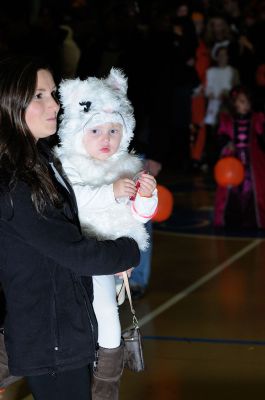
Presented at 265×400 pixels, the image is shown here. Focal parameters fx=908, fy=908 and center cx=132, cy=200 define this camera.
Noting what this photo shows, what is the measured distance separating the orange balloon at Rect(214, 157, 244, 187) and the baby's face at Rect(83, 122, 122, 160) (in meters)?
6.03

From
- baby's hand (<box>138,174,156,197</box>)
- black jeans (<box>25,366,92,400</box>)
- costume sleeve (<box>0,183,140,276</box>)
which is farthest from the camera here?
baby's hand (<box>138,174,156,197</box>)

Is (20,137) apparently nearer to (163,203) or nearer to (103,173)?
(103,173)

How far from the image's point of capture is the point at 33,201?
303cm

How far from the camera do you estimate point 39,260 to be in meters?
3.10

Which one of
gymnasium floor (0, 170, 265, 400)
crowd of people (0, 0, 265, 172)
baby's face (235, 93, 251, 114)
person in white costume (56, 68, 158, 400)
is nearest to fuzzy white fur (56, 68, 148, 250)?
person in white costume (56, 68, 158, 400)

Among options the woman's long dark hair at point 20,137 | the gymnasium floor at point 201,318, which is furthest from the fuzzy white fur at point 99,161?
the gymnasium floor at point 201,318

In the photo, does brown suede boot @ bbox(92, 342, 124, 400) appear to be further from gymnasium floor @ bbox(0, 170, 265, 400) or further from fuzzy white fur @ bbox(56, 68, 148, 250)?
gymnasium floor @ bbox(0, 170, 265, 400)

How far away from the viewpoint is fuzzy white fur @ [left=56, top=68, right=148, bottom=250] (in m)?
3.73

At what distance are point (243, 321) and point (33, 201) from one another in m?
3.45

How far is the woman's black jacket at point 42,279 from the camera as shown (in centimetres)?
303

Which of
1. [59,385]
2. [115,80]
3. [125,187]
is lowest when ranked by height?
[59,385]

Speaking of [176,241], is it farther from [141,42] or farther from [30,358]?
[30,358]

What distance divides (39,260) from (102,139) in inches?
34.1

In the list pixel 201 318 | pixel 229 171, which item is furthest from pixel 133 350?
pixel 229 171
